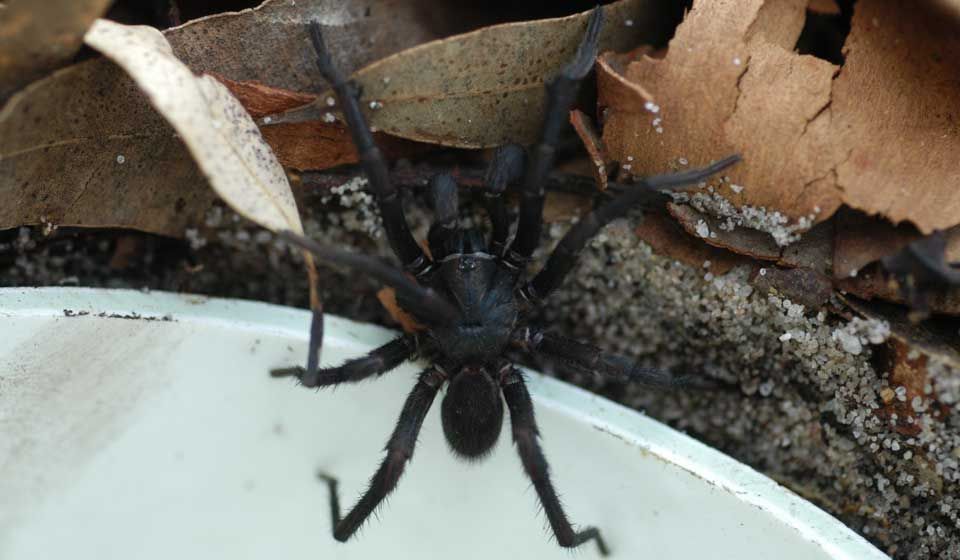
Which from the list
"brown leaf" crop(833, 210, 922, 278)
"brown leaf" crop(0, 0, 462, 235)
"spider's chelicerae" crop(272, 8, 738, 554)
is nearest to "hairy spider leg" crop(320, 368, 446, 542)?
"spider's chelicerae" crop(272, 8, 738, 554)

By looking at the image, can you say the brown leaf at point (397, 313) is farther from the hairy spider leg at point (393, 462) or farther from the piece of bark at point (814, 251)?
the piece of bark at point (814, 251)

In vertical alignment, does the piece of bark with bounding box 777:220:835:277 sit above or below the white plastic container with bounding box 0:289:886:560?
above

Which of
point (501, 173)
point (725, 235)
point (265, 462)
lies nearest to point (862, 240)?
point (725, 235)

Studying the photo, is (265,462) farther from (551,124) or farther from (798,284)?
(798,284)

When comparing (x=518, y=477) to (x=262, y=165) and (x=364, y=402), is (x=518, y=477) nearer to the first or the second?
(x=364, y=402)

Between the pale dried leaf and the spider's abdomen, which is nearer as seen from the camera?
the pale dried leaf

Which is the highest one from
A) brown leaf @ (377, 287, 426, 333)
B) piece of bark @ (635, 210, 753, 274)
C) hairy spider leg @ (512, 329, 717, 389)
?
piece of bark @ (635, 210, 753, 274)

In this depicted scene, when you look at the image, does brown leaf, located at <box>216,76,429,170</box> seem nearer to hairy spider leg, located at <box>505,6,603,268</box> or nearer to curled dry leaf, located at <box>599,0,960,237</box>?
hairy spider leg, located at <box>505,6,603,268</box>
